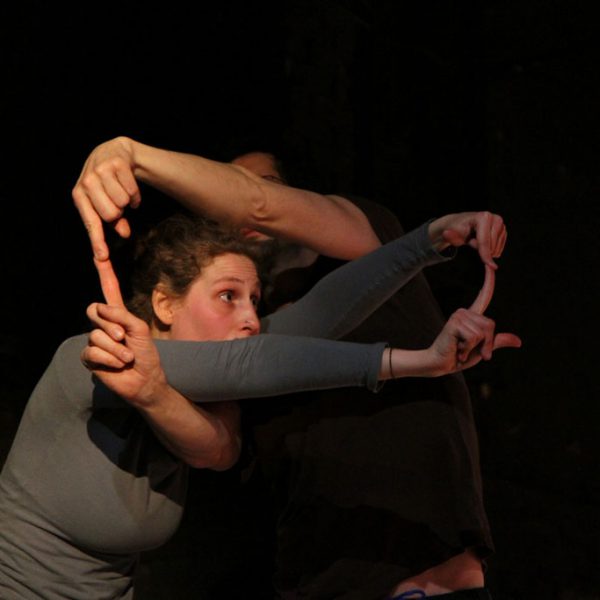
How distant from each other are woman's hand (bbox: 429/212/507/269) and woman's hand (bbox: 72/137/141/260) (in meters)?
0.46

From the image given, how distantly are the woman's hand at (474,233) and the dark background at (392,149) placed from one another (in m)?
0.85

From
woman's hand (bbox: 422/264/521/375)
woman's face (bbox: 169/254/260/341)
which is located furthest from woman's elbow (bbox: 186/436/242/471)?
woman's hand (bbox: 422/264/521/375)

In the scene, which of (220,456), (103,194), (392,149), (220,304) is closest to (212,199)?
(103,194)

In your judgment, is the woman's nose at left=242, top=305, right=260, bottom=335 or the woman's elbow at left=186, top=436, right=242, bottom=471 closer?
the woman's elbow at left=186, top=436, right=242, bottom=471

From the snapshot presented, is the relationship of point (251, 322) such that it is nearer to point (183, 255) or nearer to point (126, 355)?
point (183, 255)

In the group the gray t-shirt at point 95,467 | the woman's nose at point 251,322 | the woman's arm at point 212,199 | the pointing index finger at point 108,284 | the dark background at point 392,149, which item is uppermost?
the dark background at point 392,149

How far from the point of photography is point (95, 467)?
5.12ft

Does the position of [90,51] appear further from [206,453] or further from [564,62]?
[564,62]

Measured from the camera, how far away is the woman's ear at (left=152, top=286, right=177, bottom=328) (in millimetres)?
1788

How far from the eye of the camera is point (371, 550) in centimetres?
175

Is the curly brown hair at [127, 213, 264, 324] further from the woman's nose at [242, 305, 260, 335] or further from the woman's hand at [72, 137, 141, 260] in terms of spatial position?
the woman's hand at [72, 137, 141, 260]

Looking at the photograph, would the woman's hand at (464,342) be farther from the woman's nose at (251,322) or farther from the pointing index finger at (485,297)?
the woman's nose at (251,322)

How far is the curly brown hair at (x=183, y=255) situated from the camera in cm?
180

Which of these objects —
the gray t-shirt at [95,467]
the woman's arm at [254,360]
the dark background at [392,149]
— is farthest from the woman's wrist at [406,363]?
the dark background at [392,149]
